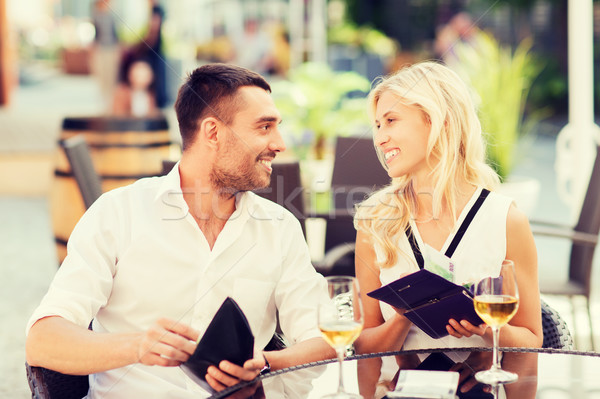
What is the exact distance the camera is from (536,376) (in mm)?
1493

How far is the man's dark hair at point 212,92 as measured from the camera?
1.87m

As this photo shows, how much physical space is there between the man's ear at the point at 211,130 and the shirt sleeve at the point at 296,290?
268mm

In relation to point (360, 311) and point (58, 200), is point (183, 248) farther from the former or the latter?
point (58, 200)

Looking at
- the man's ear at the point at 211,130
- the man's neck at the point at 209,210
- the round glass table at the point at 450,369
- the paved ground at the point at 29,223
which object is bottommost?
the paved ground at the point at 29,223

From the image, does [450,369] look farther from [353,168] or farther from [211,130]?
[353,168]

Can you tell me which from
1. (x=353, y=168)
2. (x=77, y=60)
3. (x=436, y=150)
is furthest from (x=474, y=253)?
(x=77, y=60)

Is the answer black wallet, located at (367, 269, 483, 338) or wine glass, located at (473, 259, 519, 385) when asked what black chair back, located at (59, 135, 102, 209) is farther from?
wine glass, located at (473, 259, 519, 385)

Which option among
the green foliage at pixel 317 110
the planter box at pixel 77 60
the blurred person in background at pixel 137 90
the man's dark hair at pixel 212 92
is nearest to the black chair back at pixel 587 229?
the man's dark hair at pixel 212 92

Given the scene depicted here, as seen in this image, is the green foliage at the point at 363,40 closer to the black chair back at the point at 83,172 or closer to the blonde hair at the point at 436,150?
the black chair back at the point at 83,172

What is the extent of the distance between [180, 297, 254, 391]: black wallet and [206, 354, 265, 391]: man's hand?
12 millimetres

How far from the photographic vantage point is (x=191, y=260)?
5.86 ft

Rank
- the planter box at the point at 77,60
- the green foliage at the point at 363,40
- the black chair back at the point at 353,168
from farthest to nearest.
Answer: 1. the planter box at the point at 77,60
2. the green foliage at the point at 363,40
3. the black chair back at the point at 353,168

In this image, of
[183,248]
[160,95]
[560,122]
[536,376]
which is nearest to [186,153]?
[183,248]

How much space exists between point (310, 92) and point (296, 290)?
3.28m
